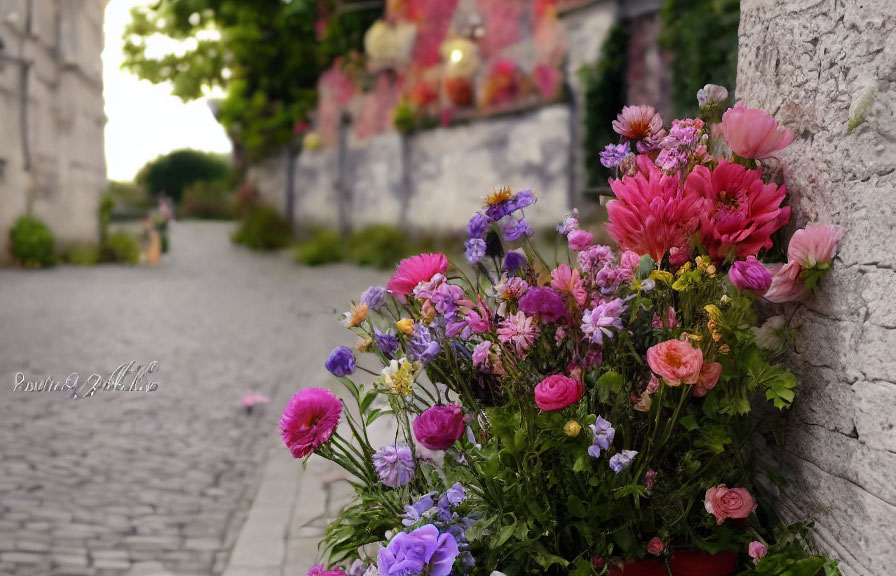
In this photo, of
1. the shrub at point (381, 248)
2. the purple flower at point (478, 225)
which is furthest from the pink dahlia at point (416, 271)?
the shrub at point (381, 248)

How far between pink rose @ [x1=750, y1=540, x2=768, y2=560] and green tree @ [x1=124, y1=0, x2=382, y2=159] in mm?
14720

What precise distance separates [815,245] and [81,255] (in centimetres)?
1464

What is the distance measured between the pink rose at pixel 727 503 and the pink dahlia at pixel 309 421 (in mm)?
957

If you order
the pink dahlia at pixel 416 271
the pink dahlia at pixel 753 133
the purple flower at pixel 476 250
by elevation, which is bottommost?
the pink dahlia at pixel 416 271

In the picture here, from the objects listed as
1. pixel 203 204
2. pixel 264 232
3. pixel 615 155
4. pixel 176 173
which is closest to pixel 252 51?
pixel 264 232

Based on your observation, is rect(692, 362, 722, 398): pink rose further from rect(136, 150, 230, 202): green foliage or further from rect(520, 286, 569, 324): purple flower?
rect(136, 150, 230, 202): green foliage

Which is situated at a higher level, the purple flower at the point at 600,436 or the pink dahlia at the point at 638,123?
the pink dahlia at the point at 638,123

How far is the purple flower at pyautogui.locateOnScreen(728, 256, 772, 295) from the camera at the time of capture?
1907mm

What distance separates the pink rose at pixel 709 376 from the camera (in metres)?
1.96

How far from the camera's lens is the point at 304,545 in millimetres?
3246

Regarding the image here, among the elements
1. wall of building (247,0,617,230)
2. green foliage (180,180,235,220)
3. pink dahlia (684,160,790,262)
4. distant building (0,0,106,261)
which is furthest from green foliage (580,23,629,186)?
green foliage (180,180,235,220)

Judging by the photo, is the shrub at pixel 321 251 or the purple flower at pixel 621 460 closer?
the purple flower at pixel 621 460

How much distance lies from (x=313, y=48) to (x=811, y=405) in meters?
15.4

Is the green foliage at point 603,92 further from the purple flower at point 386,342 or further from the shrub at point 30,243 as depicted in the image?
the shrub at point 30,243
